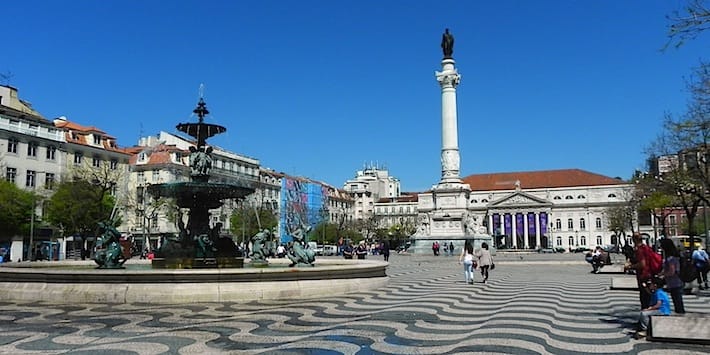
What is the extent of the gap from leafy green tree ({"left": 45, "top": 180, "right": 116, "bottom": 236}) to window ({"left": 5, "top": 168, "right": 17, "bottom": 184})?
5124mm

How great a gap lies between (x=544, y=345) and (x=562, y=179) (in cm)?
12359

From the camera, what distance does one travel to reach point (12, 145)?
4619cm

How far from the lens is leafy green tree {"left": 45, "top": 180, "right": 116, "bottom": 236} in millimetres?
40750

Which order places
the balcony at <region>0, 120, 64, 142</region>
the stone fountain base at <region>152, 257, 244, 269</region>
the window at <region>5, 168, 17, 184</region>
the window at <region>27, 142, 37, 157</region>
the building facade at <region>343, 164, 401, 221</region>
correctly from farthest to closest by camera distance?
1. the building facade at <region>343, 164, 401, 221</region>
2. the window at <region>27, 142, 37, 157</region>
3. the balcony at <region>0, 120, 64, 142</region>
4. the window at <region>5, 168, 17, 184</region>
5. the stone fountain base at <region>152, 257, 244, 269</region>

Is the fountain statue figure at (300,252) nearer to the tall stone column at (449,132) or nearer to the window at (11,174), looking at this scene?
the window at (11,174)

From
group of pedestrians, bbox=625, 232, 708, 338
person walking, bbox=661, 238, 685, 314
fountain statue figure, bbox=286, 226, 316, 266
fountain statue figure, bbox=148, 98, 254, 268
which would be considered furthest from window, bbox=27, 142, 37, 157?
person walking, bbox=661, 238, 685, 314

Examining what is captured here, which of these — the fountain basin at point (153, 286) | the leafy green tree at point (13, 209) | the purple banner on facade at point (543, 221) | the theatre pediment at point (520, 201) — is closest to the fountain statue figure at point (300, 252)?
the fountain basin at point (153, 286)

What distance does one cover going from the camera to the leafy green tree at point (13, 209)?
1500 inches

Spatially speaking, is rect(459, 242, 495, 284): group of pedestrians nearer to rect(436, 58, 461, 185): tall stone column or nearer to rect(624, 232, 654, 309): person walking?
Result: rect(624, 232, 654, 309): person walking

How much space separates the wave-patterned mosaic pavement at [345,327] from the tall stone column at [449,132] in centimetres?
4188

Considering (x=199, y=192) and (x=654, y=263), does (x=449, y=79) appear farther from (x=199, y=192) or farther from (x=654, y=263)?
(x=654, y=263)

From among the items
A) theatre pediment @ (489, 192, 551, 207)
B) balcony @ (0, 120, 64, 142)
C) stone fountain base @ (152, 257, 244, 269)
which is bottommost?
stone fountain base @ (152, 257, 244, 269)

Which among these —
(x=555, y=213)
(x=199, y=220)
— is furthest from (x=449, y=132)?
(x=555, y=213)

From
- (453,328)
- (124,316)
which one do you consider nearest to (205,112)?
(124,316)
